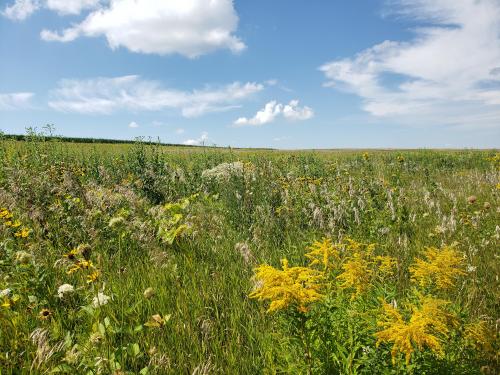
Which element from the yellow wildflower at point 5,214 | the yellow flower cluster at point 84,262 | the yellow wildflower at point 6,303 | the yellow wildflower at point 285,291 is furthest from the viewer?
the yellow wildflower at point 5,214

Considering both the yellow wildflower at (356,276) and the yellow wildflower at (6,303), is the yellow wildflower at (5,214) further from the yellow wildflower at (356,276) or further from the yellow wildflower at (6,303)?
the yellow wildflower at (356,276)

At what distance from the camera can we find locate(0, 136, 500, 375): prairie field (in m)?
1.98

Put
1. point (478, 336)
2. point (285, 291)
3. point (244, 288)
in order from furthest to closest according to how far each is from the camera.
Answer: point (244, 288) → point (478, 336) → point (285, 291)

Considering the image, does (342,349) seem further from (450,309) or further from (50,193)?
(50,193)

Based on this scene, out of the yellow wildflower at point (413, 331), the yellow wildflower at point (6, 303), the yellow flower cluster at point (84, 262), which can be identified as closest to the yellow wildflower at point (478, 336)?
the yellow wildflower at point (413, 331)

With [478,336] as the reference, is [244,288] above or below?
below

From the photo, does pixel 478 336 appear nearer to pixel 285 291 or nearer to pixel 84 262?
pixel 285 291

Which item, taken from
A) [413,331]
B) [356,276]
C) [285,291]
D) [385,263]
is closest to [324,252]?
[356,276]

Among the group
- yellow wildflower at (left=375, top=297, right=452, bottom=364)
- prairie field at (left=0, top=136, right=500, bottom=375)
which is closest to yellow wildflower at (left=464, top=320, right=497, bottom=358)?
prairie field at (left=0, top=136, right=500, bottom=375)

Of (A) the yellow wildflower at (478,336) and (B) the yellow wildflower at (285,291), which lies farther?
(A) the yellow wildflower at (478,336)

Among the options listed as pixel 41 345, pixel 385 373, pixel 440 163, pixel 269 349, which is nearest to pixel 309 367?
pixel 385 373

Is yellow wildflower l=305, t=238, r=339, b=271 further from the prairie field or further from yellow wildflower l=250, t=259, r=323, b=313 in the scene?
yellow wildflower l=250, t=259, r=323, b=313

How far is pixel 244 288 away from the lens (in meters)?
3.53

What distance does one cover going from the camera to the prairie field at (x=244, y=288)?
77.9 inches
